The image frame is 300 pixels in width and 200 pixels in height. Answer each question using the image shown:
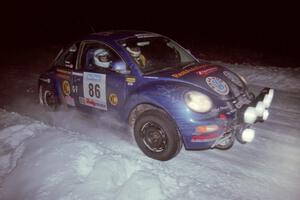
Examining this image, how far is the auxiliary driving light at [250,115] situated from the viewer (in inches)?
171

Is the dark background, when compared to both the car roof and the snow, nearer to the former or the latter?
the car roof

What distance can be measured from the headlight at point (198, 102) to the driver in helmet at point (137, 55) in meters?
1.07

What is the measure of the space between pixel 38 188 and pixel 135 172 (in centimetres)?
121

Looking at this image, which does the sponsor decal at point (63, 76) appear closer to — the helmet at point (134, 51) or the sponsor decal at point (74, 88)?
the sponsor decal at point (74, 88)

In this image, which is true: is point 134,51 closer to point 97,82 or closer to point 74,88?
point 97,82

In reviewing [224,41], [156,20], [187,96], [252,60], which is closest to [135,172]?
[187,96]

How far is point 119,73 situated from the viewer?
5.04 m

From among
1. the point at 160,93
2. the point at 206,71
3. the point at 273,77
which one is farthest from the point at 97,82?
the point at 273,77

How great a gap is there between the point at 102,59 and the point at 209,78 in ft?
5.78

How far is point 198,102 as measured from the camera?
4.36 m

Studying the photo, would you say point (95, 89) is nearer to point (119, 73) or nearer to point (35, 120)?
point (119, 73)

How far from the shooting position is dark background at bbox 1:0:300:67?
14.9m

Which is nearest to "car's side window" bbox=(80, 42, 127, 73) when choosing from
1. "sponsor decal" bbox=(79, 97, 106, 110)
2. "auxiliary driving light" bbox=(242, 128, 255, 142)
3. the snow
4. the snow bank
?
"sponsor decal" bbox=(79, 97, 106, 110)

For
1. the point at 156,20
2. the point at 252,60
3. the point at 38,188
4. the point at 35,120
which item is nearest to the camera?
the point at 38,188
